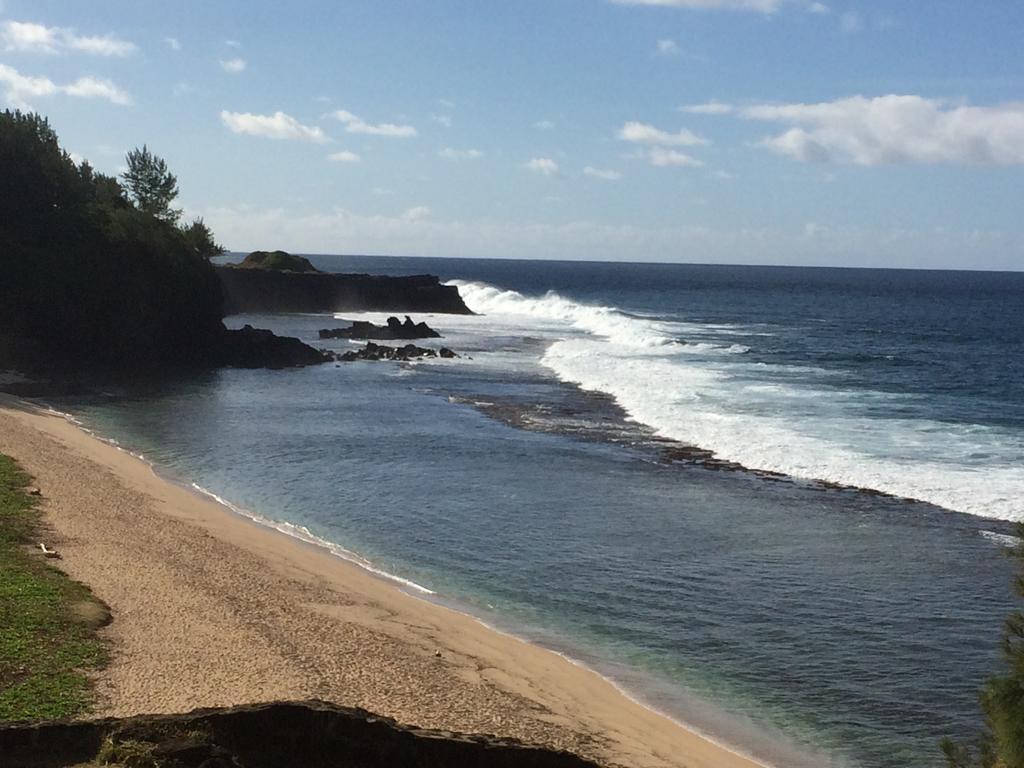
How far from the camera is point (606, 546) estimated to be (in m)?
22.5

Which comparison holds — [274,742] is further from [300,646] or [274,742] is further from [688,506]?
[688,506]

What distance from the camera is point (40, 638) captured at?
14258mm

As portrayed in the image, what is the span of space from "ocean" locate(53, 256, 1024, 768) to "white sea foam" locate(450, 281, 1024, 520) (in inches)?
6.3

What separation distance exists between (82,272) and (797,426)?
35030mm

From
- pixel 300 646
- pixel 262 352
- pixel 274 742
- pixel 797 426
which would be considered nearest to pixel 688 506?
pixel 797 426

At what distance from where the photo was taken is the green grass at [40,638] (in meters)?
12.3

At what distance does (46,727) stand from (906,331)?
83.6 m

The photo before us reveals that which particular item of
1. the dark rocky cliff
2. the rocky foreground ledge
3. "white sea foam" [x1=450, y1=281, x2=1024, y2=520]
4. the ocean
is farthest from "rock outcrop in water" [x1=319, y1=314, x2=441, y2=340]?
the rocky foreground ledge

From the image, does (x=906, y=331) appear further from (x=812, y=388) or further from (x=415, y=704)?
(x=415, y=704)

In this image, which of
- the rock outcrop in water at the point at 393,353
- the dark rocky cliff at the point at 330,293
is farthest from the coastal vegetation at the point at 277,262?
the rock outcrop in water at the point at 393,353

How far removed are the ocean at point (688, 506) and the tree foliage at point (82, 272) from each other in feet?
23.2

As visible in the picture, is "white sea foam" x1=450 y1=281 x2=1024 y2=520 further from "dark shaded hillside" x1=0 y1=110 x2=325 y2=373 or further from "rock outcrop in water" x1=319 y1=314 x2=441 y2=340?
"dark shaded hillside" x1=0 y1=110 x2=325 y2=373

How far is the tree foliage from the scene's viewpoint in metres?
50.1

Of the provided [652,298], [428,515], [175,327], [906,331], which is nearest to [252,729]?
[428,515]
